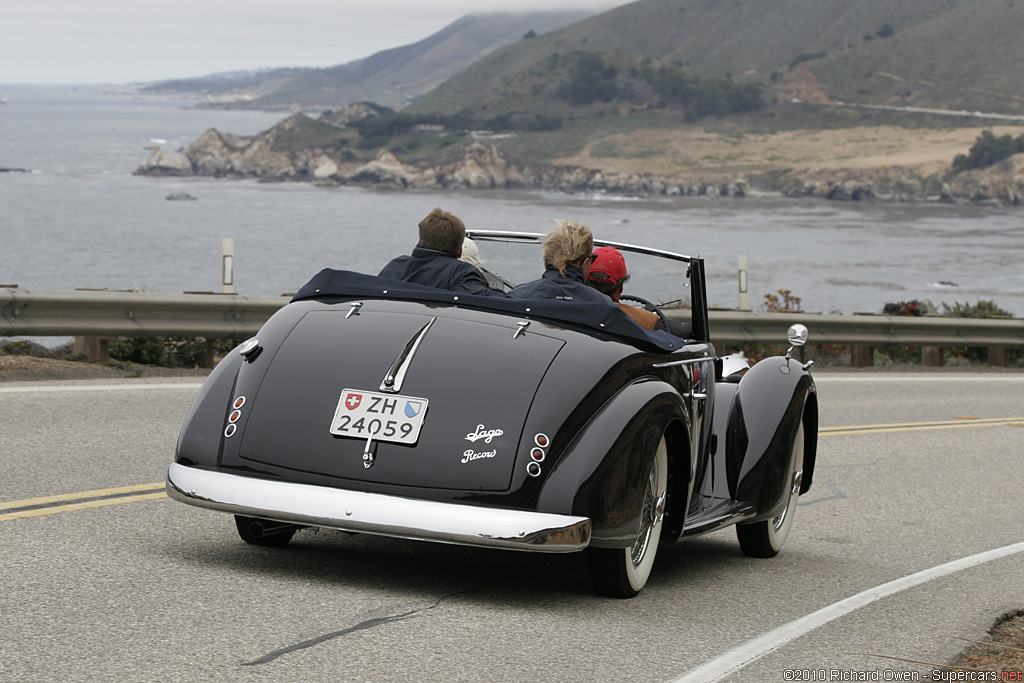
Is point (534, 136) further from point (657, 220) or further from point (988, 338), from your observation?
point (988, 338)

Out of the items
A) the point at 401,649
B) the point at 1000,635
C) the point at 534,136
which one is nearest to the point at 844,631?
the point at 1000,635

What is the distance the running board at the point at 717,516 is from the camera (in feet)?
18.3

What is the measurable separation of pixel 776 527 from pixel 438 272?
241 centimetres

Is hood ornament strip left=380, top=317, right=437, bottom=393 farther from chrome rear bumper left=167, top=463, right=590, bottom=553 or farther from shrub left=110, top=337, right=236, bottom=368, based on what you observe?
shrub left=110, top=337, right=236, bottom=368

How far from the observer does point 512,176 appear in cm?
17212

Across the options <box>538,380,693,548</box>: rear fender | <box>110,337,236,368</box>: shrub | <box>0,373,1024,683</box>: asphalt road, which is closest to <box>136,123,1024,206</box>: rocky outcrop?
<box>110,337,236,368</box>: shrub

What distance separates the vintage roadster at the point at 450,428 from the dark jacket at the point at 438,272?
0.71ft

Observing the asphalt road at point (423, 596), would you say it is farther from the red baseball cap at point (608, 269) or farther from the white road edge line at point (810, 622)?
the red baseball cap at point (608, 269)

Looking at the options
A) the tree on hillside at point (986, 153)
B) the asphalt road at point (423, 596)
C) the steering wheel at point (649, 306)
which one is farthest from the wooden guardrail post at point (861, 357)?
the tree on hillside at point (986, 153)

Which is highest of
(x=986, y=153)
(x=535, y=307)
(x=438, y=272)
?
(x=986, y=153)

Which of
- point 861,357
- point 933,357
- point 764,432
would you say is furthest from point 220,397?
point 933,357

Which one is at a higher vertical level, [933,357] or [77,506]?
[77,506]

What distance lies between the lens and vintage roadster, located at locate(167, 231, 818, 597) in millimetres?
4539

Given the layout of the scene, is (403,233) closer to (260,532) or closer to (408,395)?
(260,532)
